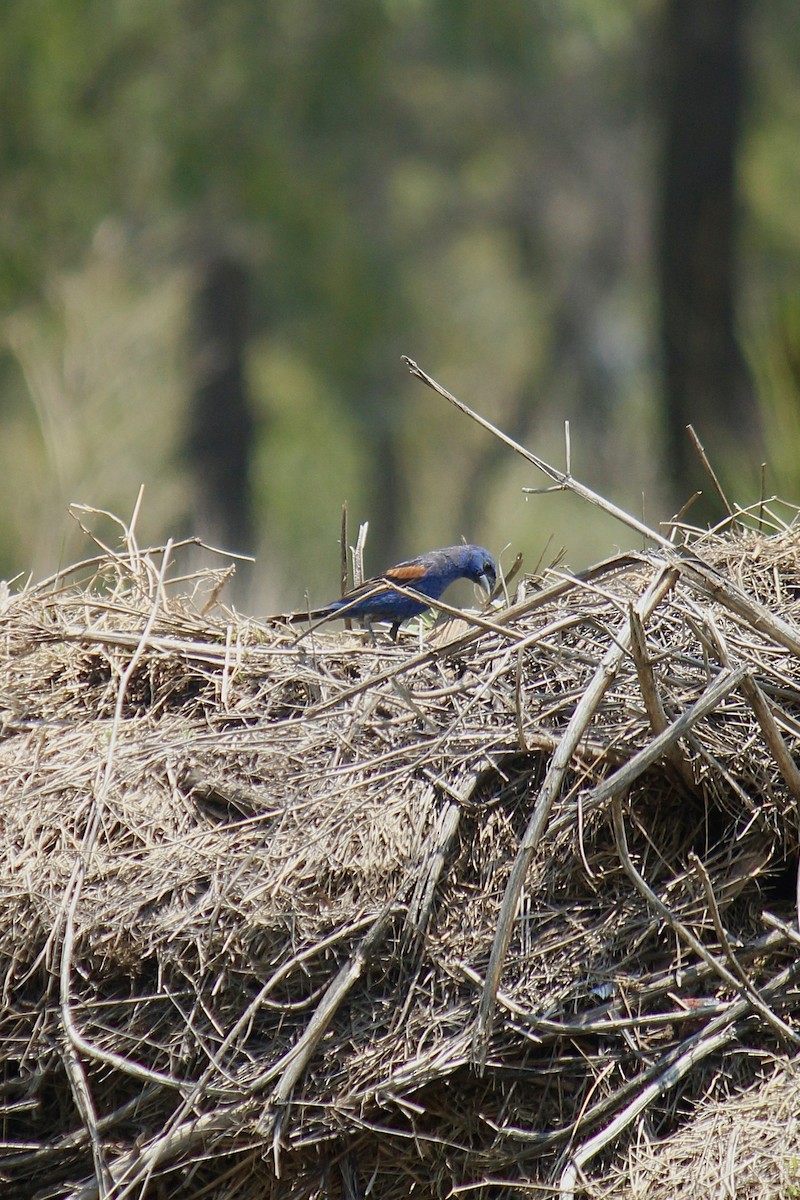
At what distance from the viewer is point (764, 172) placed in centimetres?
2256

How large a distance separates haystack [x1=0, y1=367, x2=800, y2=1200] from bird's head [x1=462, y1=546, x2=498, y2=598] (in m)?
2.74

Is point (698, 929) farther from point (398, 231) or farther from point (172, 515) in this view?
point (398, 231)

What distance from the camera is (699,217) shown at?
14523mm

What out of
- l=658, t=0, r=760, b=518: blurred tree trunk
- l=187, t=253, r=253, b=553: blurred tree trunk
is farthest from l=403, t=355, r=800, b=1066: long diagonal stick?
l=187, t=253, r=253, b=553: blurred tree trunk

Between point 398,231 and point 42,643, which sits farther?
point 398,231

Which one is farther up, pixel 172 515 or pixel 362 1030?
pixel 362 1030

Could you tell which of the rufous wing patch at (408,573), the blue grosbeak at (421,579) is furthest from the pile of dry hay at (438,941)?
the rufous wing patch at (408,573)

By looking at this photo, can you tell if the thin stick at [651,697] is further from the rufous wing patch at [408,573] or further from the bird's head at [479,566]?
the bird's head at [479,566]

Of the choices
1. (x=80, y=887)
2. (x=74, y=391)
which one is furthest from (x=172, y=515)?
(x=80, y=887)

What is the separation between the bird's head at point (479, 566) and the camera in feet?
21.9

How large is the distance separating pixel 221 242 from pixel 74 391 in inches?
413

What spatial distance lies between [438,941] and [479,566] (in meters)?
3.29

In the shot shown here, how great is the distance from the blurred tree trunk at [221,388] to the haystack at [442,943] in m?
18.2

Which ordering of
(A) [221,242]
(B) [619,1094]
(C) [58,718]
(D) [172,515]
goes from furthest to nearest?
(A) [221,242] → (D) [172,515] → (C) [58,718] → (B) [619,1094]
